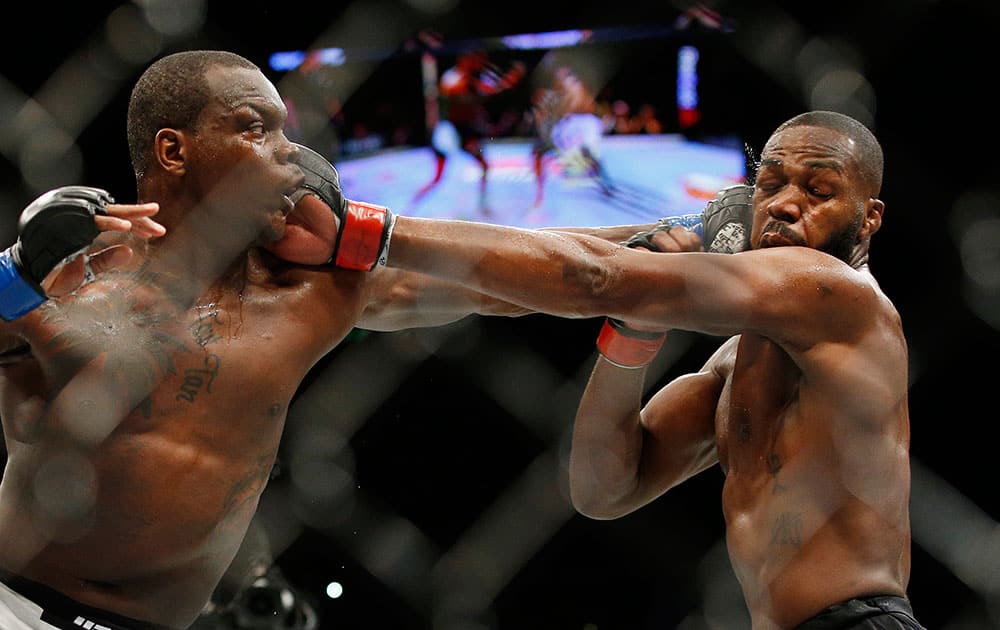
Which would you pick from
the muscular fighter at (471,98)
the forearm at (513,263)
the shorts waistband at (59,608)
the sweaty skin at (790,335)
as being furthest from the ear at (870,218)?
the muscular fighter at (471,98)

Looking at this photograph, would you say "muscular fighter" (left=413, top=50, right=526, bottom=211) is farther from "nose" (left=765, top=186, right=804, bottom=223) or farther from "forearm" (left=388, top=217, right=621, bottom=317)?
"forearm" (left=388, top=217, right=621, bottom=317)

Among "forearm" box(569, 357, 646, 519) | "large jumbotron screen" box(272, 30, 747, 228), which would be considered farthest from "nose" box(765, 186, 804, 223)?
"large jumbotron screen" box(272, 30, 747, 228)

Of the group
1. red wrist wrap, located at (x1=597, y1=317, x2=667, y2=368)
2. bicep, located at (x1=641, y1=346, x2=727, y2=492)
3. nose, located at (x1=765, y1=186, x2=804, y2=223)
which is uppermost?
nose, located at (x1=765, y1=186, x2=804, y2=223)

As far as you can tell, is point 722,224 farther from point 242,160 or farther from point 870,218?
point 242,160

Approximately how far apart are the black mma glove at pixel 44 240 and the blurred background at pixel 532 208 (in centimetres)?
211

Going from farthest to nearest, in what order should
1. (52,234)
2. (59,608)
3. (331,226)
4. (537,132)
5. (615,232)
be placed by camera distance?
(537,132) < (615,232) < (331,226) < (59,608) < (52,234)

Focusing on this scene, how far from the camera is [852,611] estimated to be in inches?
63.1

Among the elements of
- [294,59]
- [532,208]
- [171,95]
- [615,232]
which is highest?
[171,95]

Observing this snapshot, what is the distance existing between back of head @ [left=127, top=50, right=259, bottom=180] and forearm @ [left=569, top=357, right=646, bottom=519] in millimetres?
832

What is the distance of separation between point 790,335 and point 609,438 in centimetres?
44

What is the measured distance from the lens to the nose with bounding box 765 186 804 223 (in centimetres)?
173

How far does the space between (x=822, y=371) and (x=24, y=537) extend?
1.25m

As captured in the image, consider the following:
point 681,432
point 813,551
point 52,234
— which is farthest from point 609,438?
point 52,234

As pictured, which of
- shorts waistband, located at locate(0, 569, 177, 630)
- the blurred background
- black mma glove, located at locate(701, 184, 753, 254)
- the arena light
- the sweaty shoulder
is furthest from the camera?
the arena light
